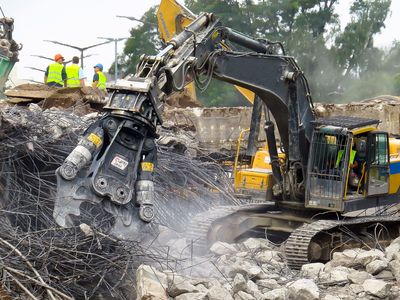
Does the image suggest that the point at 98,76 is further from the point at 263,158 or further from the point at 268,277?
the point at 268,277

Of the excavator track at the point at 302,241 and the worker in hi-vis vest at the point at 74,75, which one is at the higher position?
the worker in hi-vis vest at the point at 74,75

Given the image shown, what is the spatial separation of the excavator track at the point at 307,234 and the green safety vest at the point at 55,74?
27.0 ft

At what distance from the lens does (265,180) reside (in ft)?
37.8

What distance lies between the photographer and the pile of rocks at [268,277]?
7.32 meters

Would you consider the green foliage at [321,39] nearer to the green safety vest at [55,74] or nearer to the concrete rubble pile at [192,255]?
the green safety vest at [55,74]

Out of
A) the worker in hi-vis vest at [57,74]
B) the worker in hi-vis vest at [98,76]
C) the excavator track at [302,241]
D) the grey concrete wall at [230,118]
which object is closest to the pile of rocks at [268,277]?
the excavator track at [302,241]

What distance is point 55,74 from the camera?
56.9 feet

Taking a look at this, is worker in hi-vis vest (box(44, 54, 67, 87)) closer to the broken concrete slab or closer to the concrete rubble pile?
the concrete rubble pile

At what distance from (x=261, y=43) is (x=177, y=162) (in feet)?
10.7

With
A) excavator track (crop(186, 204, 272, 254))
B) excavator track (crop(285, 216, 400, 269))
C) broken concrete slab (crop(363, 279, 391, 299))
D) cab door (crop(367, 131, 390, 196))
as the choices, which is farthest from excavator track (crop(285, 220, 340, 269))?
broken concrete slab (crop(363, 279, 391, 299))

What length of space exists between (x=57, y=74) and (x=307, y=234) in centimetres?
864

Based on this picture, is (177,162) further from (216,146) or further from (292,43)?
(292,43)

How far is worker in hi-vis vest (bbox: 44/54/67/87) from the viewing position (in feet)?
56.7

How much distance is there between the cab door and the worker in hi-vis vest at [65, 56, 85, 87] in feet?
25.7
